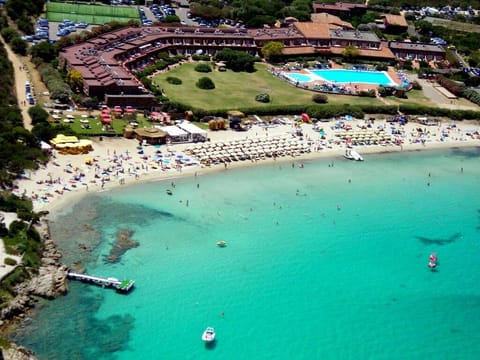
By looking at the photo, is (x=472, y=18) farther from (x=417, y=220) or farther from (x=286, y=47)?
(x=417, y=220)

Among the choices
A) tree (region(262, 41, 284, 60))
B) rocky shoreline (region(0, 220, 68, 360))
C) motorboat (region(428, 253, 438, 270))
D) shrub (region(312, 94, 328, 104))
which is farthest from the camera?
tree (region(262, 41, 284, 60))

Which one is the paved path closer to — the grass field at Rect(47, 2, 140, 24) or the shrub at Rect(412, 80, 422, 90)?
the grass field at Rect(47, 2, 140, 24)

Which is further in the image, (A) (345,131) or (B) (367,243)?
(A) (345,131)

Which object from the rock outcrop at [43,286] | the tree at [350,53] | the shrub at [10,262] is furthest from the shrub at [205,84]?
the shrub at [10,262]

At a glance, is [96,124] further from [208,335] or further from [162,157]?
[208,335]

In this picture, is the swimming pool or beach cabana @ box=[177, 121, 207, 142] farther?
the swimming pool

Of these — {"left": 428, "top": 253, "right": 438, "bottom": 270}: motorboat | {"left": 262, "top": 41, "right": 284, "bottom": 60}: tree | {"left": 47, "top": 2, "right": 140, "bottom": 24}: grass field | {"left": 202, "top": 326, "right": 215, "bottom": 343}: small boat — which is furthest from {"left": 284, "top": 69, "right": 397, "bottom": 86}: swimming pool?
{"left": 202, "top": 326, "right": 215, "bottom": 343}: small boat

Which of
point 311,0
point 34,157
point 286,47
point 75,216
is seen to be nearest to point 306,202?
point 75,216
